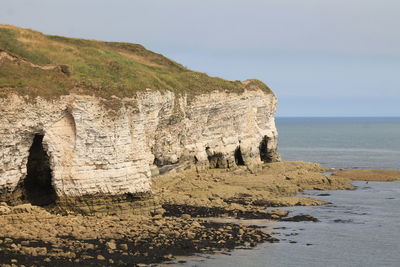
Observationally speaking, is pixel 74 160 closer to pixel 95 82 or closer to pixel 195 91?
pixel 95 82

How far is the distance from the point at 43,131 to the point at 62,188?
348 cm

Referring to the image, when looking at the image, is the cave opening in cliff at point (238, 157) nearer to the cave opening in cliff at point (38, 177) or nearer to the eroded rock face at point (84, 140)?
the eroded rock face at point (84, 140)

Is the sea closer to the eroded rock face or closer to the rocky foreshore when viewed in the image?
the rocky foreshore

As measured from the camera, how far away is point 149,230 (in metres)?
36.8

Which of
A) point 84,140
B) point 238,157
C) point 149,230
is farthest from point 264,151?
Result: point 149,230

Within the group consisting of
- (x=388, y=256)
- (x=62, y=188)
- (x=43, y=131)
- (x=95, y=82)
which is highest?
(x=95, y=82)

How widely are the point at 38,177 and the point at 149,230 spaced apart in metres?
8.71

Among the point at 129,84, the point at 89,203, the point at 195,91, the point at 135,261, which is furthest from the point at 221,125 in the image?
the point at 135,261

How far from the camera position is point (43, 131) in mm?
38000

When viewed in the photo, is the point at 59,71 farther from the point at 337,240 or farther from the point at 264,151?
the point at 264,151

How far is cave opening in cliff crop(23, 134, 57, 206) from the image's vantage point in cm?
3997

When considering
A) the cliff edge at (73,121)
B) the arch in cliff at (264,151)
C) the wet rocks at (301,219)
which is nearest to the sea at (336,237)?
the wet rocks at (301,219)

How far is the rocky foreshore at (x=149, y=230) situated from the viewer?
3102 cm

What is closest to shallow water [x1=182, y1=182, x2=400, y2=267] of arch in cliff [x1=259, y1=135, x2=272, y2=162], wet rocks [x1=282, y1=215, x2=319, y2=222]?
wet rocks [x1=282, y1=215, x2=319, y2=222]
